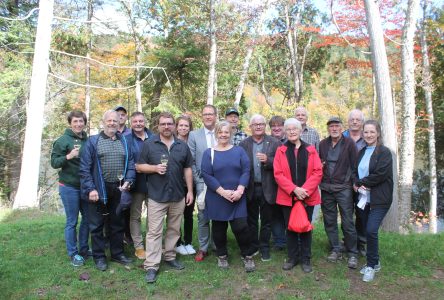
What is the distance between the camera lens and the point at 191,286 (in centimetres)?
439

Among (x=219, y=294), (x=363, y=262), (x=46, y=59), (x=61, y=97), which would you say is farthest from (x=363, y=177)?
(x=61, y=97)

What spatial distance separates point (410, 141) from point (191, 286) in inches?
320

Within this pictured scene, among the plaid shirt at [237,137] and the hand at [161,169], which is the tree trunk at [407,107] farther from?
the hand at [161,169]

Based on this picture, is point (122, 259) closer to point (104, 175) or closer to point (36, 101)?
point (104, 175)

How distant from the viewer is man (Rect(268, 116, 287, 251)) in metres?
5.26

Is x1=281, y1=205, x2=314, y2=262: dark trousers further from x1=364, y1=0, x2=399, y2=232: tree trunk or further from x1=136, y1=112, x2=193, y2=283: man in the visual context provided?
x1=364, y1=0, x2=399, y2=232: tree trunk

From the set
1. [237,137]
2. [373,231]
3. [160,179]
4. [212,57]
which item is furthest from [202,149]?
[212,57]

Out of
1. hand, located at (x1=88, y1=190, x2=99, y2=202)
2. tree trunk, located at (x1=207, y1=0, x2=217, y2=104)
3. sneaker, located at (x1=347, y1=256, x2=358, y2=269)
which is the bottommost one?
sneaker, located at (x1=347, y1=256, x2=358, y2=269)

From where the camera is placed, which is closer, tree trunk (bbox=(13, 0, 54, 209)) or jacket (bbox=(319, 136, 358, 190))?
jacket (bbox=(319, 136, 358, 190))

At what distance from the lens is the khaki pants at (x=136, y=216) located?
16.5 feet

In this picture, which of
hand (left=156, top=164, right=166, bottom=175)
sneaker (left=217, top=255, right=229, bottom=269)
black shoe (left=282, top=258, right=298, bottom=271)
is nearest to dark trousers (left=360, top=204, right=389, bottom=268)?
black shoe (left=282, top=258, right=298, bottom=271)

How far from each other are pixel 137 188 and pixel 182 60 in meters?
10.8

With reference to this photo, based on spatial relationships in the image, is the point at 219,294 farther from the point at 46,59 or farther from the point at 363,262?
the point at 46,59

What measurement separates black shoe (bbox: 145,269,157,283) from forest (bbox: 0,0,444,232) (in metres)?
7.85
